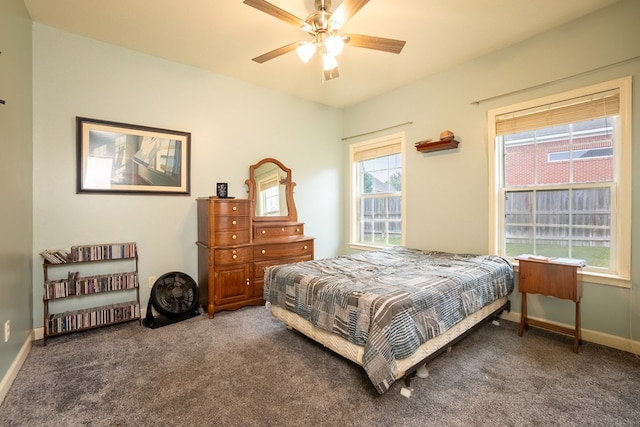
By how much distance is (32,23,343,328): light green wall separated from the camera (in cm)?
262

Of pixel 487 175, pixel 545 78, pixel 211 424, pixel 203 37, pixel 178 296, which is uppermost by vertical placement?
pixel 203 37

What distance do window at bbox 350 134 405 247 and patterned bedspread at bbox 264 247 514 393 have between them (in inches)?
49.3

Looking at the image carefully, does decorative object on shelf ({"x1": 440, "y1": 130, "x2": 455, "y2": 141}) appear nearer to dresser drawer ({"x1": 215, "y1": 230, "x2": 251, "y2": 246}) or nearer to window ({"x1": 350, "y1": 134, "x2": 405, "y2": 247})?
window ({"x1": 350, "y1": 134, "x2": 405, "y2": 247})

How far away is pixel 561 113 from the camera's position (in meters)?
2.64

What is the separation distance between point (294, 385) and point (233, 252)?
1.68 m

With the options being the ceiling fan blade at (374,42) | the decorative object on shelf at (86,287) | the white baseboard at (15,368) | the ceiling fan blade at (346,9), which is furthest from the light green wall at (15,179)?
the ceiling fan blade at (374,42)

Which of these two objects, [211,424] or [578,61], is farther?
[578,61]

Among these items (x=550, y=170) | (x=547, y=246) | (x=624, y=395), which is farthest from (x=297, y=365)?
(x=550, y=170)

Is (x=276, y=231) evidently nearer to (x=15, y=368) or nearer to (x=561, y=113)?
(x=15, y=368)

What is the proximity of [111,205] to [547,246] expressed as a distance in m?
4.36

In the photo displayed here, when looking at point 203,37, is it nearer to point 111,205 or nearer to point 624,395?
point 111,205

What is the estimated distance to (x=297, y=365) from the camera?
212cm

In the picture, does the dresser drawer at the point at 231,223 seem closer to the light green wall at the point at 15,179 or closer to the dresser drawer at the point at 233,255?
the dresser drawer at the point at 233,255

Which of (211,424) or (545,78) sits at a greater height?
(545,78)
